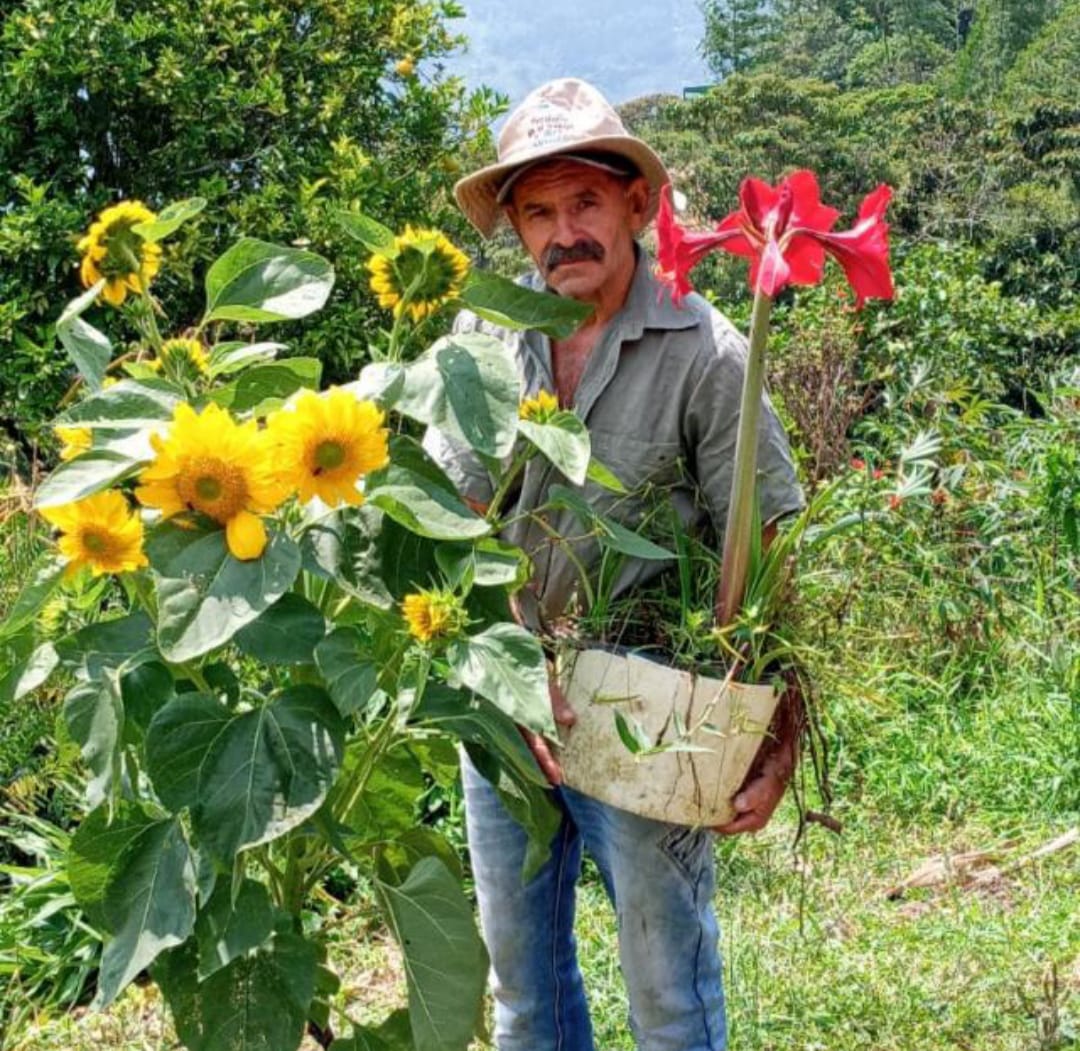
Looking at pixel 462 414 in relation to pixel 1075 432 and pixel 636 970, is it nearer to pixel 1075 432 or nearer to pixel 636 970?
pixel 636 970

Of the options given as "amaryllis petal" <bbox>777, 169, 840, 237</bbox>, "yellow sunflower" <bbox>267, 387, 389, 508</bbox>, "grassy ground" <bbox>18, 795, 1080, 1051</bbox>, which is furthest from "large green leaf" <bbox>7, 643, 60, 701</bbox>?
"grassy ground" <bbox>18, 795, 1080, 1051</bbox>

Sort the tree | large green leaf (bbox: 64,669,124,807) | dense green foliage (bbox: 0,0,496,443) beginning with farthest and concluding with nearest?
the tree, dense green foliage (bbox: 0,0,496,443), large green leaf (bbox: 64,669,124,807)

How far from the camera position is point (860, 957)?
10.1 feet

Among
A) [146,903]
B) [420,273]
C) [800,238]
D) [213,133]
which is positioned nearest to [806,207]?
[800,238]

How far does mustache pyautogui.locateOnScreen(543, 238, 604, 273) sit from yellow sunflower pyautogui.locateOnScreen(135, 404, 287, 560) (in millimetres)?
864

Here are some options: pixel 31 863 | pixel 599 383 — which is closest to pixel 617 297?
pixel 599 383

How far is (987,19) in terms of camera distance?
115 feet

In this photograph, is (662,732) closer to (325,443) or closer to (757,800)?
(757,800)

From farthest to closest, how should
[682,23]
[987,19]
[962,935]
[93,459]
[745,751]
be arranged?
[682,23] → [987,19] → [962,935] → [745,751] → [93,459]

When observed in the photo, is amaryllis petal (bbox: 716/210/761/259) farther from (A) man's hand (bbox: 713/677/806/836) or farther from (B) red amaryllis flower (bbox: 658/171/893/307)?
(A) man's hand (bbox: 713/677/806/836)

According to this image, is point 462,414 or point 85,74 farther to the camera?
point 85,74

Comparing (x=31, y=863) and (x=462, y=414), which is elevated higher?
(x=462, y=414)

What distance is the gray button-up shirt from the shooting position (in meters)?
2.03

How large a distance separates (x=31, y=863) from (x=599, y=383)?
223cm
